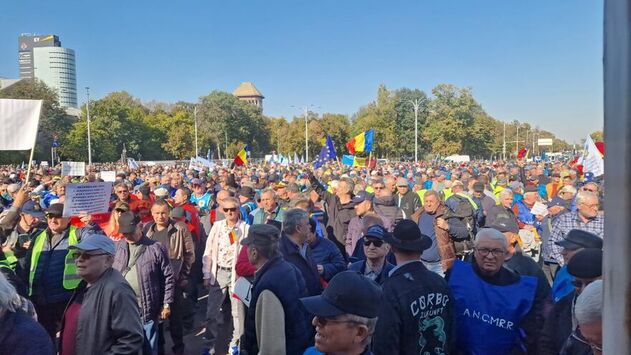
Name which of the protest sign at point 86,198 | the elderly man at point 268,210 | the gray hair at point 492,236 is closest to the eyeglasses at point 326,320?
the gray hair at point 492,236

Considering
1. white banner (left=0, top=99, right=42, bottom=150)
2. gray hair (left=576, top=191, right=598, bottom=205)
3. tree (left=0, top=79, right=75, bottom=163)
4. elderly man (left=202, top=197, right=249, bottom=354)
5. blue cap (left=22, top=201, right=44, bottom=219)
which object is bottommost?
elderly man (left=202, top=197, right=249, bottom=354)

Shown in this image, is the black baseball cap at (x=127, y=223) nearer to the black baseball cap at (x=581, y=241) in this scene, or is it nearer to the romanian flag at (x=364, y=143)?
the black baseball cap at (x=581, y=241)

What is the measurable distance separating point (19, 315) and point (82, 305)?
0.72 meters

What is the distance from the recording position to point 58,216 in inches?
202

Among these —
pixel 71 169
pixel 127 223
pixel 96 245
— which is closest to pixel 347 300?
pixel 96 245

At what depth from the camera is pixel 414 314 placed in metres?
3.10

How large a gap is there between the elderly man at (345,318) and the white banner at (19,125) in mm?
4773

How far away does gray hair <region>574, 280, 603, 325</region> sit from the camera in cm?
187

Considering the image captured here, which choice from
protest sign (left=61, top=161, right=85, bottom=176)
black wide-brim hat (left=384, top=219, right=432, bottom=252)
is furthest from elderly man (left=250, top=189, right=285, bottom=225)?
protest sign (left=61, top=161, right=85, bottom=176)

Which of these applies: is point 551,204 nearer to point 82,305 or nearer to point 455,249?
point 455,249

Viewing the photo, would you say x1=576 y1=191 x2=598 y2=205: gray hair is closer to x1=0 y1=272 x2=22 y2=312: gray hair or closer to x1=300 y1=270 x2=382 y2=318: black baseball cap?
x1=300 y1=270 x2=382 y2=318: black baseball cap

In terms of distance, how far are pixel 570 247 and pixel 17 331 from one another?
3.40 metres

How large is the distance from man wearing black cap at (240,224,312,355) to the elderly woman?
1.25 m

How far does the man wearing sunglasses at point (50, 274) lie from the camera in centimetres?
482
